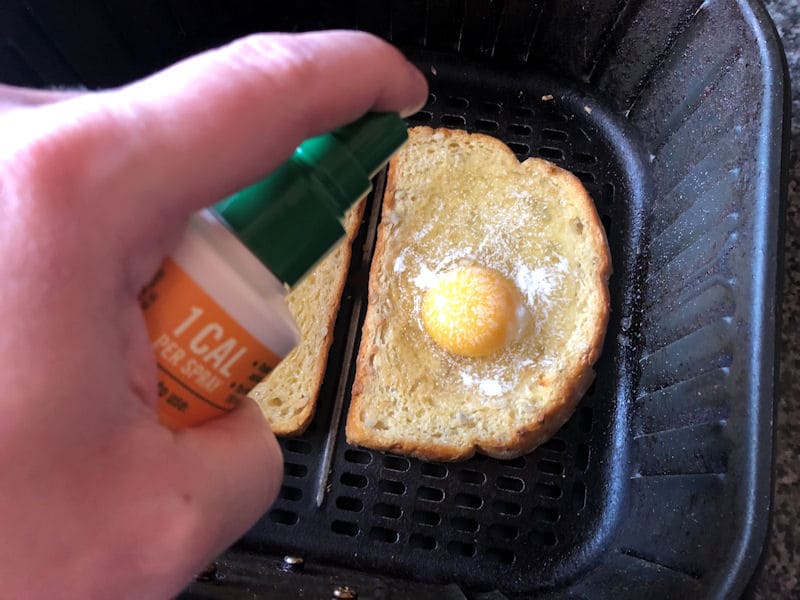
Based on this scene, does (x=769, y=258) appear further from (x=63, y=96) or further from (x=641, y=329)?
(x=63, y=96)

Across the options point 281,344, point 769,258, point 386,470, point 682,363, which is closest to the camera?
point 281,344

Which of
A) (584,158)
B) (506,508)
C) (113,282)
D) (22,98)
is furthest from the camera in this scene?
(584,158)

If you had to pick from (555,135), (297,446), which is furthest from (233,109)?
(555,135)

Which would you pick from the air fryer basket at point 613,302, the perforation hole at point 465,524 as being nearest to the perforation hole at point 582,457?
the air fryer basket at point 613,302

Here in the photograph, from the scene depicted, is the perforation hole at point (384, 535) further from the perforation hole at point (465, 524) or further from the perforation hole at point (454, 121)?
the perforation hole at point (454, 121)

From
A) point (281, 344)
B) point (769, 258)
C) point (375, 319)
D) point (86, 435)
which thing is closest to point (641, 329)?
point (769, 258)

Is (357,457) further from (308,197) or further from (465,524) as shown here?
(308,197)
